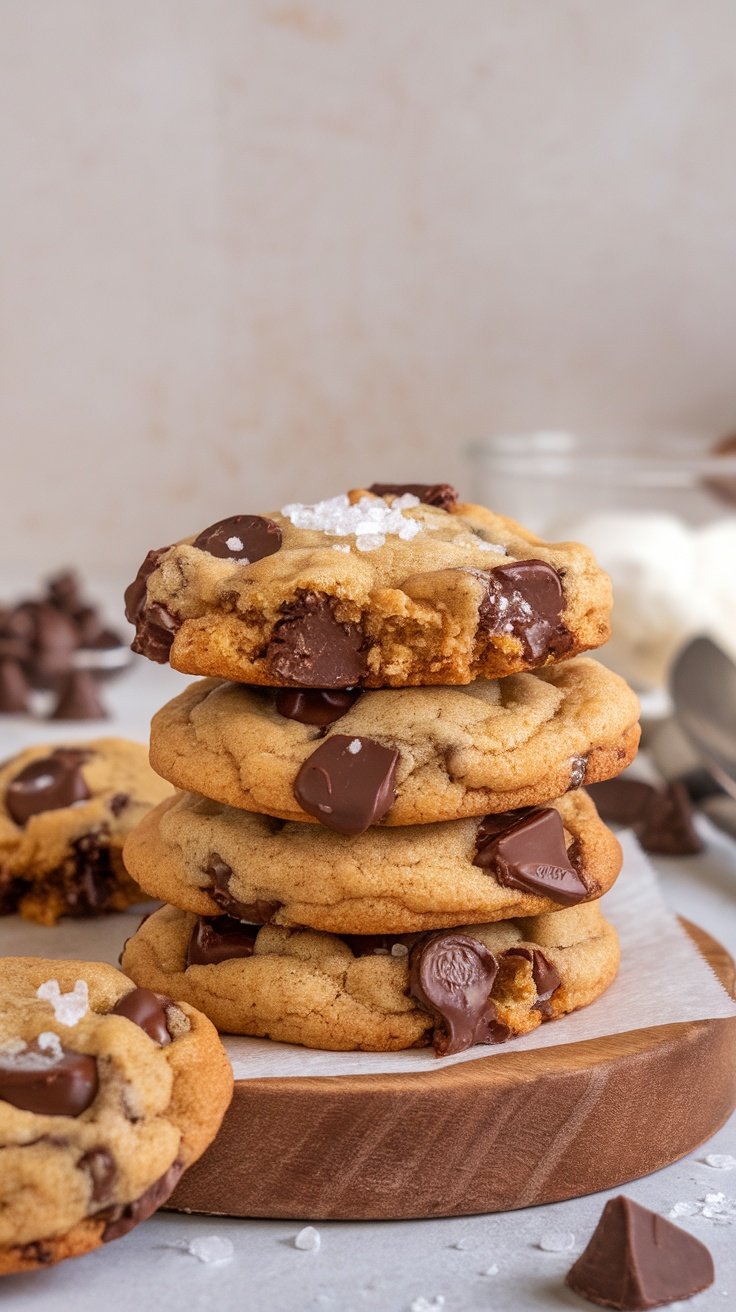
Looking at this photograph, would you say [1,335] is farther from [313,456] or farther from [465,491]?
[465,491]

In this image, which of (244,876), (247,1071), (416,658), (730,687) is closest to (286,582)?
(416,658)

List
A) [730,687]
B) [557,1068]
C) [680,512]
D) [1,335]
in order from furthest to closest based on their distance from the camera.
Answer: [1,335], [680,512], [730,687], [557,1068]

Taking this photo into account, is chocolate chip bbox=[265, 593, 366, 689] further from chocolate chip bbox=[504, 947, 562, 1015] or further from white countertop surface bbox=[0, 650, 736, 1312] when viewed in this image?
white countertop surface bbox=[0, 650, 736, 1312]

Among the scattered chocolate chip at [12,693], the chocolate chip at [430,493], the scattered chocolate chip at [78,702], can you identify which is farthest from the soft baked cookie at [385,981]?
the scattered chocolate chip at [12,693]

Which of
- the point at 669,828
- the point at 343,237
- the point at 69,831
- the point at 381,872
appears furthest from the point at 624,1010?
the point at 343,237

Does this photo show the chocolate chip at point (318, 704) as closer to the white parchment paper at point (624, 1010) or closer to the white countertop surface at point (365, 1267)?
the white parchment paper at point (624, 1010)

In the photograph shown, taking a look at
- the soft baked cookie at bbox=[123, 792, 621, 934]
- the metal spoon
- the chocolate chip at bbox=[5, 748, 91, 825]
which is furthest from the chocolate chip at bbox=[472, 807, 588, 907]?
the metal spoon
